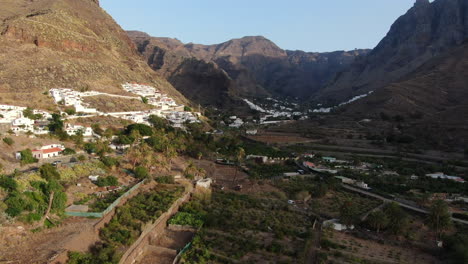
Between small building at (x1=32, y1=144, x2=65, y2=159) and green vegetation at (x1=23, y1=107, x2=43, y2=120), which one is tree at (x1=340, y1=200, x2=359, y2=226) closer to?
small building at (x1=32, y1=144, x2=65, y2=159)

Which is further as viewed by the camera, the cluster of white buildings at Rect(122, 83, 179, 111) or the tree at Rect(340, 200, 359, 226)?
the cluster of white buildings at Rect(122, 83, 179, 111)

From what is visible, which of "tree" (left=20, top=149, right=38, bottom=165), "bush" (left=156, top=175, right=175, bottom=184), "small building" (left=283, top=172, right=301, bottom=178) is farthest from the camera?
"small building" (left=283, top=172, right=301, bottom=178)

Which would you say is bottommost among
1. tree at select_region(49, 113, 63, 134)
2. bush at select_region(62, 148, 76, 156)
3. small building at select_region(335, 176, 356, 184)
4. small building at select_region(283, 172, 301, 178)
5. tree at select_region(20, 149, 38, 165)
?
small building at select_region(283, 172, 301, 178)

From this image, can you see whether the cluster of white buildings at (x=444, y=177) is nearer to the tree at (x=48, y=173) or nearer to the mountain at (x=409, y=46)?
the tree at (x=48, y=173)

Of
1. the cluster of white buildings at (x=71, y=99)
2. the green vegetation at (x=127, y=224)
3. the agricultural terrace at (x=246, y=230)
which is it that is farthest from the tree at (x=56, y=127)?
the agricultural terrace at (x=246, y=230)

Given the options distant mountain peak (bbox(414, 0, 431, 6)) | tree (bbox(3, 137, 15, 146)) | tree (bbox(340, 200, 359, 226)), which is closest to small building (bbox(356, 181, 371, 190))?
tree (bbox(340, 200, 359, 226))

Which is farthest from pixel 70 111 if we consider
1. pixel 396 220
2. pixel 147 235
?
pixel 396 220
